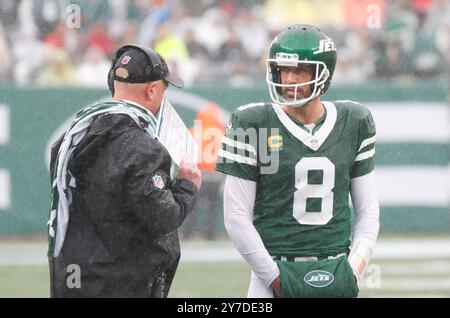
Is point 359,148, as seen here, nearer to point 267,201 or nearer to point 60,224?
point 267,201

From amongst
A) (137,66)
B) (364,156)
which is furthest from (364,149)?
(137,66)

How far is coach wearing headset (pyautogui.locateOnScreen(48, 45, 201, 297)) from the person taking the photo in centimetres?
430

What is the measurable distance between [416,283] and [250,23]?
6.39 m

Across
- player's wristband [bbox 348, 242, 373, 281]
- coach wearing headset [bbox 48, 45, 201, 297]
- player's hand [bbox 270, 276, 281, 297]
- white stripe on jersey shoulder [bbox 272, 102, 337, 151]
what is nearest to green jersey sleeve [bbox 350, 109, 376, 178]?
white stripe on jersey shoulder [bbox 272, 102, 337, 151]

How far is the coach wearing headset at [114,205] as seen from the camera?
14.1ft

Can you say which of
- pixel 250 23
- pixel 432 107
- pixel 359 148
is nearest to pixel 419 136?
pixel 432 107

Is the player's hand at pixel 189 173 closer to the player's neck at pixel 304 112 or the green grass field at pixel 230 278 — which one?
the player's neck at pixel 304 112

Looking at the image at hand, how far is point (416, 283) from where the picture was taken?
9.54 metres

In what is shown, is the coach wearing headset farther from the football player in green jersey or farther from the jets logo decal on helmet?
the jets logo decal on helmet

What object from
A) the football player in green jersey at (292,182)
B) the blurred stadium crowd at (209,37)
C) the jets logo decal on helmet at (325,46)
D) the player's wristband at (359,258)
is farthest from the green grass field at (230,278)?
the jets logo decal on helmet at (325,46)

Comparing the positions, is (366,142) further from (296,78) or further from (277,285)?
(277,285)

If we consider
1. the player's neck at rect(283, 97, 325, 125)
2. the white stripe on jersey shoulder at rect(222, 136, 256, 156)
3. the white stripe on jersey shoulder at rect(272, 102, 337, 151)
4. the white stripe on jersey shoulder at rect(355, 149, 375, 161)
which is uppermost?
the player's neck at rect(283, 97, 325, 125)

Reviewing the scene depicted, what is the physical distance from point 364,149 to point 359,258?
46cm

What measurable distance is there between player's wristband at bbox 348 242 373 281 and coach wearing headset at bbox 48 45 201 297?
28.0 inches
